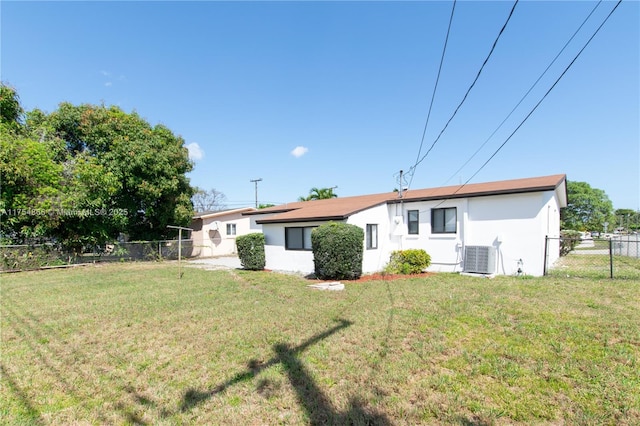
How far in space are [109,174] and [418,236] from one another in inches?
639

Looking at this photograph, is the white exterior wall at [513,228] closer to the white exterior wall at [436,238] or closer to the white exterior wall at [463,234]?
the white exterior wall at [463,234]

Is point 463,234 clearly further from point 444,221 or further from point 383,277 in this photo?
point 383,277

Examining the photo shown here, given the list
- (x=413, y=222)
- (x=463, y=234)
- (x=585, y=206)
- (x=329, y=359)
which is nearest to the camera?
(x=329, y=359)

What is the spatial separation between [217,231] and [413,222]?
1545cm

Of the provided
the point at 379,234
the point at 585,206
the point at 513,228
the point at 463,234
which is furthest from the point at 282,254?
the point at 585,206

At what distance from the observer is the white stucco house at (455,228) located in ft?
33.2

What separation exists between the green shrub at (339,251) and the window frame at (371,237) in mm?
1347

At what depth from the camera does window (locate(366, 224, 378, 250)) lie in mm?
11961

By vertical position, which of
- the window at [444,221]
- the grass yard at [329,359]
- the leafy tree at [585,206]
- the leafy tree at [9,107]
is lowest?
the grass yard at [329,359]

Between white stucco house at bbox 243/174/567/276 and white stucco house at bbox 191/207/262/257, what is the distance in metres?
9.98

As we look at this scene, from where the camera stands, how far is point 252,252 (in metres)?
13.2

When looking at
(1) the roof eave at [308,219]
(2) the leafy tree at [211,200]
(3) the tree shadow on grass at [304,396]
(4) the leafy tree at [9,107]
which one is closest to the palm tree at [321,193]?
(1) the roof eave at [308,219]

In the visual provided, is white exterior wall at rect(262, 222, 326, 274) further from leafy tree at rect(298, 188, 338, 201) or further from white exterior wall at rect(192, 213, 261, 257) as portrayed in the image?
leafy tree at rect(298, 188, 338, 201)

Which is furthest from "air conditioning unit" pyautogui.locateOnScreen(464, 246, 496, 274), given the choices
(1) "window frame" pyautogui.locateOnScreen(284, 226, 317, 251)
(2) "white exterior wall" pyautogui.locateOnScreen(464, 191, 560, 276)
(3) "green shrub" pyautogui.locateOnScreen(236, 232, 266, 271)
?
(3) "green shrub" pyautogui.locateOnScreen(236, 232, 266, 271)
